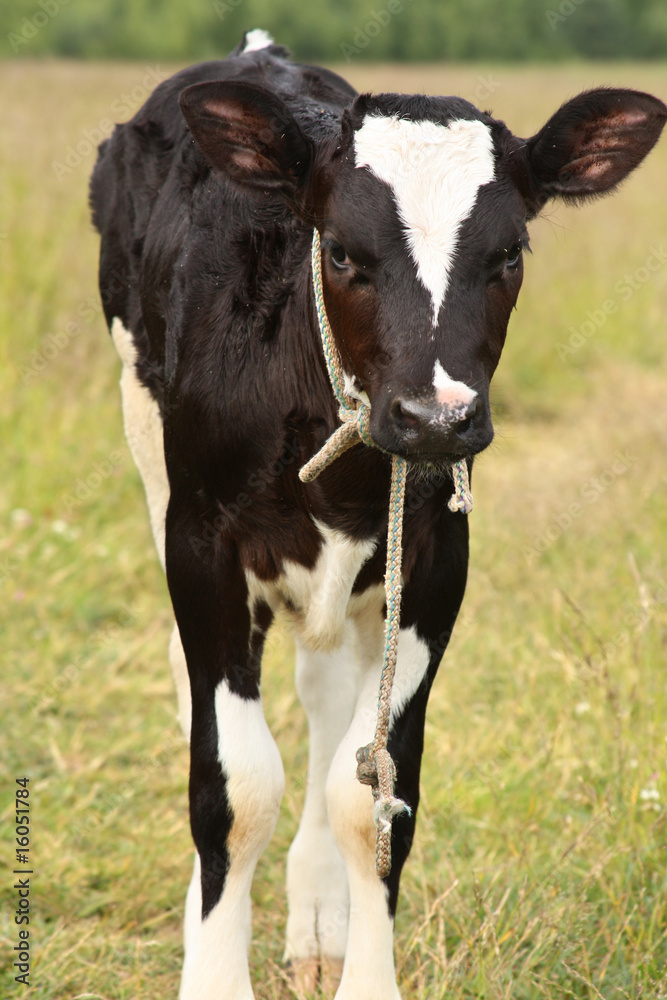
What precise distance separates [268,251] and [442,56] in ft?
66.5

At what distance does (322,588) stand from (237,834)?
0.61m

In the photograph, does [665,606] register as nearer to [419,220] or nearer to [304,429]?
[304,429]

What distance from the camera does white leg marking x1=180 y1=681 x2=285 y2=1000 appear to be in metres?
2.69

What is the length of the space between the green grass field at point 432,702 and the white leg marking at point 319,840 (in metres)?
0.14

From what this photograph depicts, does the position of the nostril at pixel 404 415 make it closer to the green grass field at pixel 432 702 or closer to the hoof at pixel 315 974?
the green grass field at pixel 432 702

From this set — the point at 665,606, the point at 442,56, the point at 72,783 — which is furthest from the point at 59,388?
the point at 442,56

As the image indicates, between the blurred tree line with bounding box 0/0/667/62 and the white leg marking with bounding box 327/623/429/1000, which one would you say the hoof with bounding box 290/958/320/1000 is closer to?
the white leg marking with bounding box 327/623/429/1000

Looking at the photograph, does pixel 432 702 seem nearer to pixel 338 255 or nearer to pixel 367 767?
pixel 367 767

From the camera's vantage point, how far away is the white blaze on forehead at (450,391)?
6.82ft

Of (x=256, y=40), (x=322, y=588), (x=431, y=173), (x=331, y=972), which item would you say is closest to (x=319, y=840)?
(x=331, y=972)

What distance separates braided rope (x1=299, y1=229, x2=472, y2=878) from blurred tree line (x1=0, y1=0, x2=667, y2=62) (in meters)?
16.3

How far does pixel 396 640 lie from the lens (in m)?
2.49

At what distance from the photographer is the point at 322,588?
2.69 metres

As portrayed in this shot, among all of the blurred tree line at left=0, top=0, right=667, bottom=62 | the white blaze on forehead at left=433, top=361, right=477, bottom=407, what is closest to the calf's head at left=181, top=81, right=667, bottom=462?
the white blaze on forehead at left=433, top=361, right=477, bottom=407
